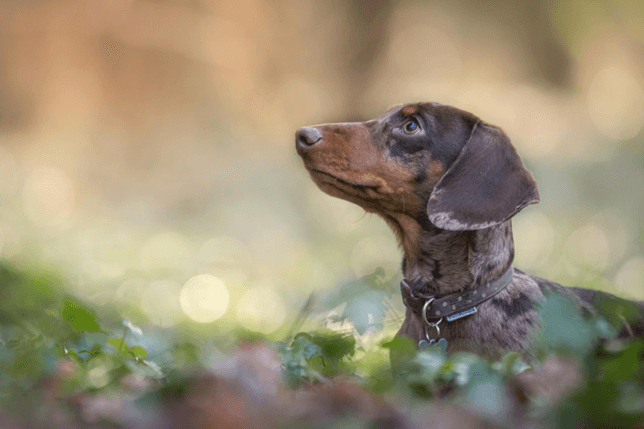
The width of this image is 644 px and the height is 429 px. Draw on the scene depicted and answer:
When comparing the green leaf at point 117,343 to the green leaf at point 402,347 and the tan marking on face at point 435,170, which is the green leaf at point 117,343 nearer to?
the green leaf at point 402,347

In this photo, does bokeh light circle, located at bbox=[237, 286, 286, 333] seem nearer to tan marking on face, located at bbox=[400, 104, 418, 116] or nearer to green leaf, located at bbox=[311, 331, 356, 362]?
tan marking on face, located at bbox=[400, 104, 418, 116]

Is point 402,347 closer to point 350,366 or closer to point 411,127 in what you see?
point 350,366

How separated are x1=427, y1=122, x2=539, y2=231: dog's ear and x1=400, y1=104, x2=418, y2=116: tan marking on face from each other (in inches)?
13.1

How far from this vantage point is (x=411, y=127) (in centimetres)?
324

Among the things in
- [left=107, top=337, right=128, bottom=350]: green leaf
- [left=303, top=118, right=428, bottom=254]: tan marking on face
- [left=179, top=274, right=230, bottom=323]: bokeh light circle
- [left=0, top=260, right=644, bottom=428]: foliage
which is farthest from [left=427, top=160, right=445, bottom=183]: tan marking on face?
[left=179, top=274, right=230, bottom=323]: bokeh light circle

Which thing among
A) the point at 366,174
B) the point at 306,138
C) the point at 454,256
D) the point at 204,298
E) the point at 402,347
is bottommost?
the point at 204,298

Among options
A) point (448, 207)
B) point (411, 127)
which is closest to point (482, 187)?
point (448, 207)

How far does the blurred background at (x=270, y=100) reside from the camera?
366 inches

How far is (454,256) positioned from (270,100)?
7.77 metres

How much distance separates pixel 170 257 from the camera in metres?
7.80

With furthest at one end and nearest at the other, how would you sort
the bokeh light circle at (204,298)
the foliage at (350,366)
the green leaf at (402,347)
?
the bokeh light circle at (204,298)
the green leaf at (402,347)
the foliage at (350,366)

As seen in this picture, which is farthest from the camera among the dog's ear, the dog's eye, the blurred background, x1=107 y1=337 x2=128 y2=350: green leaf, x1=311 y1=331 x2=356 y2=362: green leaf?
the blurred background

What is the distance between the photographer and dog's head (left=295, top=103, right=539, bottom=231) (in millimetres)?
2898

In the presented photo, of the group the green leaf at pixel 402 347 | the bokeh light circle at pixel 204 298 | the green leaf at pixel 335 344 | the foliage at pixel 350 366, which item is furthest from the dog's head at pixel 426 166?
the bokeh light circle at pixel 204 298
